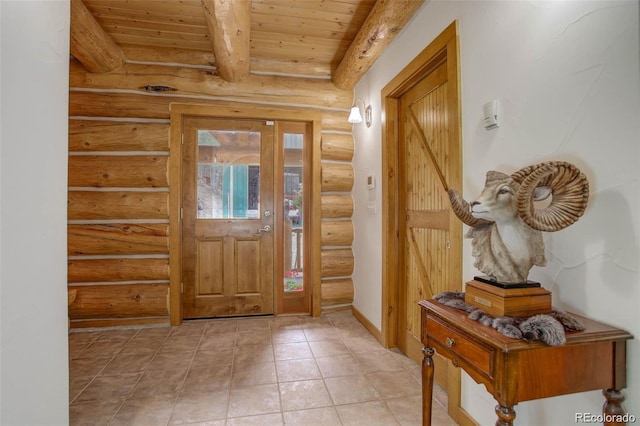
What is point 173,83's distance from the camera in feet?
10.3

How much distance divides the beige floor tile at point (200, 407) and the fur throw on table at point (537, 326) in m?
1.55

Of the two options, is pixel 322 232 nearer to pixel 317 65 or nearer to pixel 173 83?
pixel 317 65

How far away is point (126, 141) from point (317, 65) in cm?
214

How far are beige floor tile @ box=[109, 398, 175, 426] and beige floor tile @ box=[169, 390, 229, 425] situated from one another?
0.05 meters

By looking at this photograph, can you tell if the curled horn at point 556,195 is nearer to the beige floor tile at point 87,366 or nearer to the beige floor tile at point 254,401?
the beige floor tile at point 254,401

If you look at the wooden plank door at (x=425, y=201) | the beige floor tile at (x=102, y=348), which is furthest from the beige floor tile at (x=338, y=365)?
the beige floor tile at (x=102, y=348)

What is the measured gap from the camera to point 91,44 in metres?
2.61

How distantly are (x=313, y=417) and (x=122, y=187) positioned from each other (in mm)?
2743

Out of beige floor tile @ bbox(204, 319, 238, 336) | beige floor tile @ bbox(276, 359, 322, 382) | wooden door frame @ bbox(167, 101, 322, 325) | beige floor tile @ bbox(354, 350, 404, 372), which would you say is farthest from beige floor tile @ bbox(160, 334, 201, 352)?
beige floor tile @ bbox(354, 350, 404, 372)

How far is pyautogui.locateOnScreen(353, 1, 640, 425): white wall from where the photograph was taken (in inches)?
36.9

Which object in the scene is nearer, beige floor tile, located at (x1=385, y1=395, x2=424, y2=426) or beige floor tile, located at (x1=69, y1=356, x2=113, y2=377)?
beige floor tile, located at (x1=385, y1=395, x2=424, y2=426)

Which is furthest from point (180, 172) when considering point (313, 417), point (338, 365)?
point (313, 417)

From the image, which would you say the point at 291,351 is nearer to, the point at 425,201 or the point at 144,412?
the point at 144,412

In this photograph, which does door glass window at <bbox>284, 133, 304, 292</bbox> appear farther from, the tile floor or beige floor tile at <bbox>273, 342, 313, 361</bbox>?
beige floor tile at <bbox>273, 342, 313, 361</bbox>
